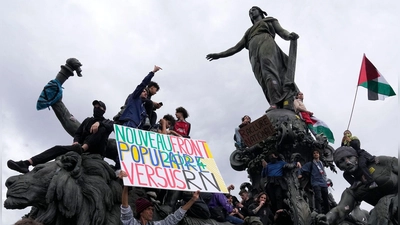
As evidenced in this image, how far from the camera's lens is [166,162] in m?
6.76

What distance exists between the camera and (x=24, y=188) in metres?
5.98

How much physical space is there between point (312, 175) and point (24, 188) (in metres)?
6.12

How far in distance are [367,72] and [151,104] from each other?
6.50 metres

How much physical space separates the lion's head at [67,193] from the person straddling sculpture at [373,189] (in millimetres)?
3763

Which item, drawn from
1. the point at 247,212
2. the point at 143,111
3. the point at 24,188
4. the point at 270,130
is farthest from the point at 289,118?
the point at 24,188

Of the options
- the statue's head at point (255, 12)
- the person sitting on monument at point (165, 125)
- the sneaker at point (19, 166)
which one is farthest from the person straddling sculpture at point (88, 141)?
the statue's head at point (255, 12)

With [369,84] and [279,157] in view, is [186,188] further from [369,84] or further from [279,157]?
[369,84]

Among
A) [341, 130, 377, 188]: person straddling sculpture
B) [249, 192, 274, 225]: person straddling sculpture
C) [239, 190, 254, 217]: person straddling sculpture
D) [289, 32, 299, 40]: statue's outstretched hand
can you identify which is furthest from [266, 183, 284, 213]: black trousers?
[289, 32, 299, 40]: statue's outstretched hand

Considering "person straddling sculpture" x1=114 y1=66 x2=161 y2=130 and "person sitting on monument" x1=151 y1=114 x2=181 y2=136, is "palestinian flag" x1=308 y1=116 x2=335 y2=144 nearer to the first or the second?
"person sitting on monument" x1=151 y1=114 x2=181 y2=136

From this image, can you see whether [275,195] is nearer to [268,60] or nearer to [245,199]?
[245,199]

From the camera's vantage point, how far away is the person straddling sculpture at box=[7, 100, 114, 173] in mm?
6590

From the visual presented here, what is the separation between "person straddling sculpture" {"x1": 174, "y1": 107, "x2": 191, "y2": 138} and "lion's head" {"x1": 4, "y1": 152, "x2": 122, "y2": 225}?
281cm

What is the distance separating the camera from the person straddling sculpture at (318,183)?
401 inches

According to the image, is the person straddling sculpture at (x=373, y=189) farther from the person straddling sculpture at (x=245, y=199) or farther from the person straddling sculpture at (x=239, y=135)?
the person straddling sculpture at (x=239, y=135)
